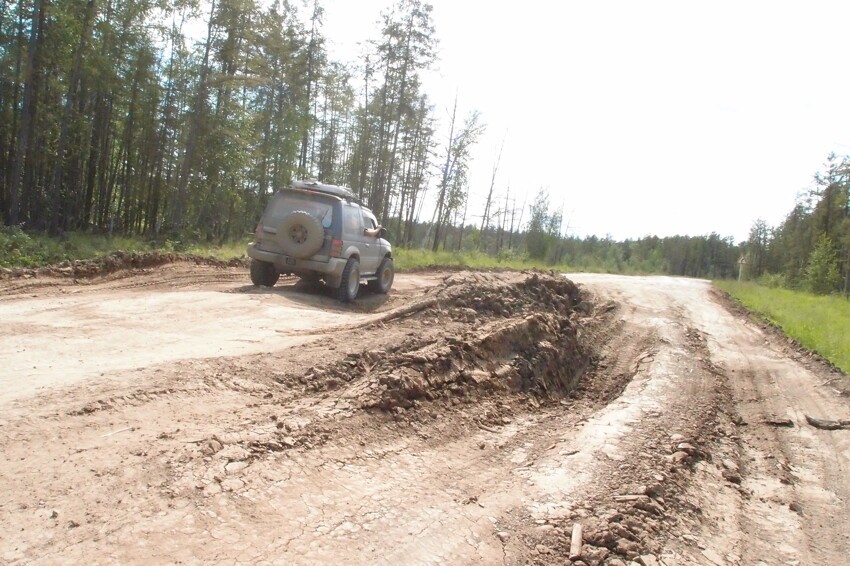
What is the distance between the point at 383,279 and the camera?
46.6ft

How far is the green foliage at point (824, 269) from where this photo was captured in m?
44.1

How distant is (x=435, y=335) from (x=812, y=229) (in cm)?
5785

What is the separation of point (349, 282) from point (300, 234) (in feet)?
4.54

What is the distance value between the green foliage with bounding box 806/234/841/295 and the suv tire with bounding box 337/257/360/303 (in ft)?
147

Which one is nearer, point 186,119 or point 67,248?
point 67,248

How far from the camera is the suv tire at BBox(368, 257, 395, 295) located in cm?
1402

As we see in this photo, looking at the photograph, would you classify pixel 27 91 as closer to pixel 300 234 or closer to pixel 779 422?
pixel 300 234

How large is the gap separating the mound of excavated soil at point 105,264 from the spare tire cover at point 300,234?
3.90 metres

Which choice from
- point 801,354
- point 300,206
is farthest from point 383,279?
point 801,354

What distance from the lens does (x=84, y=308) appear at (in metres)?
7.73

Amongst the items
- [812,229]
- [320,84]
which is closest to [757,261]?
[812,229]

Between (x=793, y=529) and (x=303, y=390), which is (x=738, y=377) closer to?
(x=793, y=529)

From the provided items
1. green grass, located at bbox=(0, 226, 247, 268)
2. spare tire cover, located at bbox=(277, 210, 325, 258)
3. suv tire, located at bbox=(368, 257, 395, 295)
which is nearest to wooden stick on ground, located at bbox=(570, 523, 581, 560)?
spare tire cover, located at bbox=(277, 210, 325, 258)

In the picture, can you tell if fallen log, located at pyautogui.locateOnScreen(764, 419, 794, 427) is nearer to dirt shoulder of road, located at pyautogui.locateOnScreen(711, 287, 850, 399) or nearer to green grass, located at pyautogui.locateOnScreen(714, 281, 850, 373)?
dirt shoulder of road, located at pyautogui.locateOnScreen(711, 287, 850, 399)
